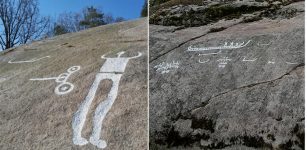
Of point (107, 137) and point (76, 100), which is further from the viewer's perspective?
point (76, 100)

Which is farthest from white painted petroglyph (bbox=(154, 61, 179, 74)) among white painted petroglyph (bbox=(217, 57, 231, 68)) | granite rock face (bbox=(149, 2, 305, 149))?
white painted petroglyph (bbox=(217, 57, 231, 68))

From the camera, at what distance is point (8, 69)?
6.16m

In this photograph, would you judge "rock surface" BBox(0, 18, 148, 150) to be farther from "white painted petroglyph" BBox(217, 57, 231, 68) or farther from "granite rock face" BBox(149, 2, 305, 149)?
"white painted petroglyph" BBox(217, 57, 231, 68)

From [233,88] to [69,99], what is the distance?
1794mm

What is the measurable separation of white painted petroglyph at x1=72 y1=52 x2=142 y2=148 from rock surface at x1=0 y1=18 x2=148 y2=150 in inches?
1.8

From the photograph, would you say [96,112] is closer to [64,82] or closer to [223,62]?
[64,82]

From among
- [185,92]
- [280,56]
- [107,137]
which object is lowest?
[107,137]

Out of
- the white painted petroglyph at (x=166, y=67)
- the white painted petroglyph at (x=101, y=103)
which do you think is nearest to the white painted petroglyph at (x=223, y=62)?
the white painted petroglyph at (x=166, y=67)

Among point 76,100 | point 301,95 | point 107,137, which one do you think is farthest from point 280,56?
point 76,100

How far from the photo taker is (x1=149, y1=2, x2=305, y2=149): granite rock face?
3592 mm

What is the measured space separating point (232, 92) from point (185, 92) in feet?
1.44

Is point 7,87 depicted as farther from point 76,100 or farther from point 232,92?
point 232,92

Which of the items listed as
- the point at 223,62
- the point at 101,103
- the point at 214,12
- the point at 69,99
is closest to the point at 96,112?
the point at 101,103

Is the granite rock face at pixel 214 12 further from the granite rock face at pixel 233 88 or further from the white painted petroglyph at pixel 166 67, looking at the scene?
the white painted petroglyph at pixel 166 67
